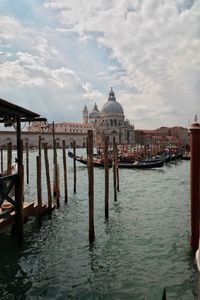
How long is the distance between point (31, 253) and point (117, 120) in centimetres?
9414

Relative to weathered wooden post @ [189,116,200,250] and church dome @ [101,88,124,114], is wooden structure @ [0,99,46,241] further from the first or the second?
church dome @ [101,88,124,114]

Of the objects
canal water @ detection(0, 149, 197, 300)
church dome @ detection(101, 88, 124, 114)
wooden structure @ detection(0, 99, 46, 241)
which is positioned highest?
church dome @ detection(101, 88, 124, 114)

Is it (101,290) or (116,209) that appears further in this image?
(116,209)

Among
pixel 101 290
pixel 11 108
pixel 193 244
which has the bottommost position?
pixel 101 290

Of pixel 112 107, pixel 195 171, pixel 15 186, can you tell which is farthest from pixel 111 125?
pixel 195 171

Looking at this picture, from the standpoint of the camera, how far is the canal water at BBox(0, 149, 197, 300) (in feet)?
16.0

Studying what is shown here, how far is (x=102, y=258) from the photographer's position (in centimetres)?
612

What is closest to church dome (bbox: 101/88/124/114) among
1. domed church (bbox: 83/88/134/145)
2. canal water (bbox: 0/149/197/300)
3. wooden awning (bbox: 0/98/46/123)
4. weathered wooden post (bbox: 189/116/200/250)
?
domed church (bbox: 83/88/134/145)

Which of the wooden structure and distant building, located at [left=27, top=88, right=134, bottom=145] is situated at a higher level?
distant building, located at [left=27, top=88, right=134, bottom=145]

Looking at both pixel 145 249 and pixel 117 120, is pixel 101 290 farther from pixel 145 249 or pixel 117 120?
pixel 117 120

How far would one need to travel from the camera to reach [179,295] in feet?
15.4

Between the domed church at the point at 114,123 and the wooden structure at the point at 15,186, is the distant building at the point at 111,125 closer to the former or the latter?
the domed church at the point at 114,123

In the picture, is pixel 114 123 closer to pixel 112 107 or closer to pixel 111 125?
pixel 111 125

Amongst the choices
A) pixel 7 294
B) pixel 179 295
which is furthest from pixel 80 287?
pixel 179 295
